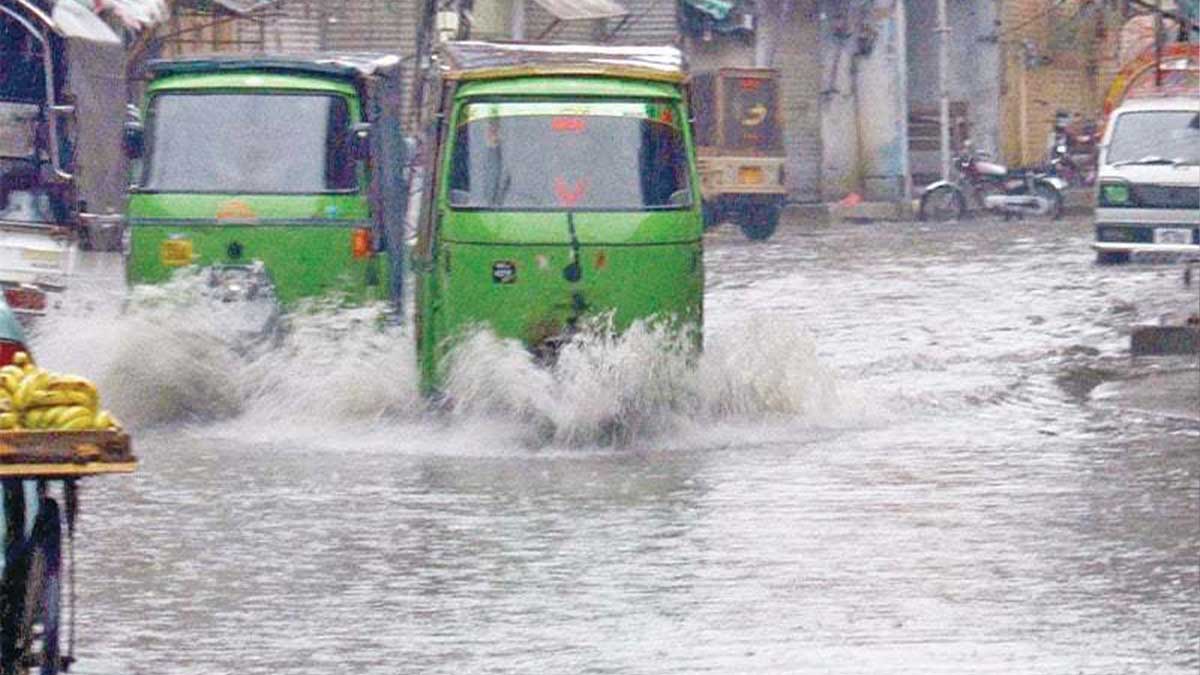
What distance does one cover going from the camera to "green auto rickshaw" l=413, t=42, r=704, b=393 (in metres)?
15.9

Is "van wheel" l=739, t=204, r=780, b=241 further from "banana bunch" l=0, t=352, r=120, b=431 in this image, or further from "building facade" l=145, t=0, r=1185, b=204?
"banana bunch" l=0, t=352, r=120, b=431

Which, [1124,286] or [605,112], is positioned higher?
[605,112]

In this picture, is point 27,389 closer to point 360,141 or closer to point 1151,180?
point 360,141

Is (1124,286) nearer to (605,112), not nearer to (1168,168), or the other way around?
(1168,168)

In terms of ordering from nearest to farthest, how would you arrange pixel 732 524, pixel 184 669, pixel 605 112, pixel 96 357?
1. pixel 184 669
2. pixel 732 524
3. pixel 605 112
4. pixel 96 357

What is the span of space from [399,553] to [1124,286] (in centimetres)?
1715

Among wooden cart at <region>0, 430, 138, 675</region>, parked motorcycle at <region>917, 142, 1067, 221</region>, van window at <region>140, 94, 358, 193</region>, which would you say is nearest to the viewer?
wooden cart at <region>0, 430, 138, 675</region>

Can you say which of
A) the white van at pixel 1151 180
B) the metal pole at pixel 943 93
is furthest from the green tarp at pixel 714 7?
the white van at pixel 1151 180

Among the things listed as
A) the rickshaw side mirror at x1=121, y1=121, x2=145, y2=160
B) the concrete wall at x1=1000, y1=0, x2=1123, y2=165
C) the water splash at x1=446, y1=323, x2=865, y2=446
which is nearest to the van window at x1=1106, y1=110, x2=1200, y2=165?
the rickshaw side mirror at x1=121, y1=121, x2=145, y2=160

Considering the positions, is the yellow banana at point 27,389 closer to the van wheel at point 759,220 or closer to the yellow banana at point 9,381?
the yellow banana at point 9,381

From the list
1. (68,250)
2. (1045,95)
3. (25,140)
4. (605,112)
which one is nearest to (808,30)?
(1045,95)

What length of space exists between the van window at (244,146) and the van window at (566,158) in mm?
2368

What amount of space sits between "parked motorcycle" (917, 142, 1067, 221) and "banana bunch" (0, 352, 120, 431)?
37473 mm

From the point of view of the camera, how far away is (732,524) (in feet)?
40.8
